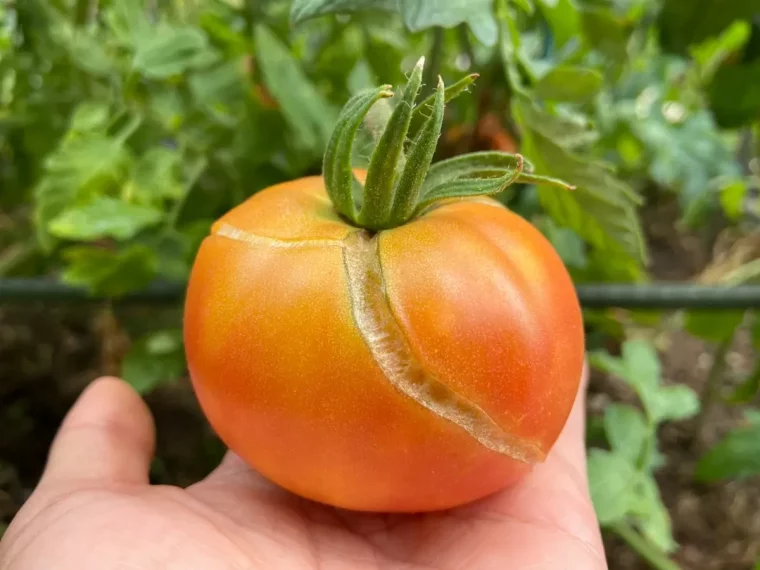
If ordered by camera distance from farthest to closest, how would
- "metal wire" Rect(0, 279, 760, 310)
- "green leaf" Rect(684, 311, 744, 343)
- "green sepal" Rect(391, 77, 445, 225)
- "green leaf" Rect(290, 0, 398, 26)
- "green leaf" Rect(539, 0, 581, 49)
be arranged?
"green leaf" Rect(684, 311, 744, 343) < "metal wire" Rect(0, 279, 760, 310) < "green leaf" Rect(539, 0, 581, 49) < "green leaf" Rect(290, 0, 398, 26) < "green sepal" Rect(391, 77, 445, 225)

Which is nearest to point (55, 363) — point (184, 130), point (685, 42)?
point (184, 130)

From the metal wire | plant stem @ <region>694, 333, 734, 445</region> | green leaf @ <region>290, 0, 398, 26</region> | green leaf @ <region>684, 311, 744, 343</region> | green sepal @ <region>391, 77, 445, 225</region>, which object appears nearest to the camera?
green sepal @ <region>391, 77, 445, 225</region>

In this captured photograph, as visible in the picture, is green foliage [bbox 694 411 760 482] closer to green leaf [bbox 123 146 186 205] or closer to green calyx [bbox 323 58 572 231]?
green calyx [bbox 323 58 572 231]

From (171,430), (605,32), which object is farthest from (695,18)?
(171,430)

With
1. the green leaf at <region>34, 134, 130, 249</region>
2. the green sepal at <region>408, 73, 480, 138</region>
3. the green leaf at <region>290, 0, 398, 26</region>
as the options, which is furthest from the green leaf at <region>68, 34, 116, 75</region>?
the green sepal at <region>408, 73, 480, 138</region>

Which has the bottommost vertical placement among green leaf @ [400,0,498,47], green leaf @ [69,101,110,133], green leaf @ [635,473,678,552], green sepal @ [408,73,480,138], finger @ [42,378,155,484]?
green leaf @ [635,473,678,552]

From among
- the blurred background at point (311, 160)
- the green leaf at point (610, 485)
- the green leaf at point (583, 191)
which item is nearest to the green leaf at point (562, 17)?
the blurred background at point (311, 160)
